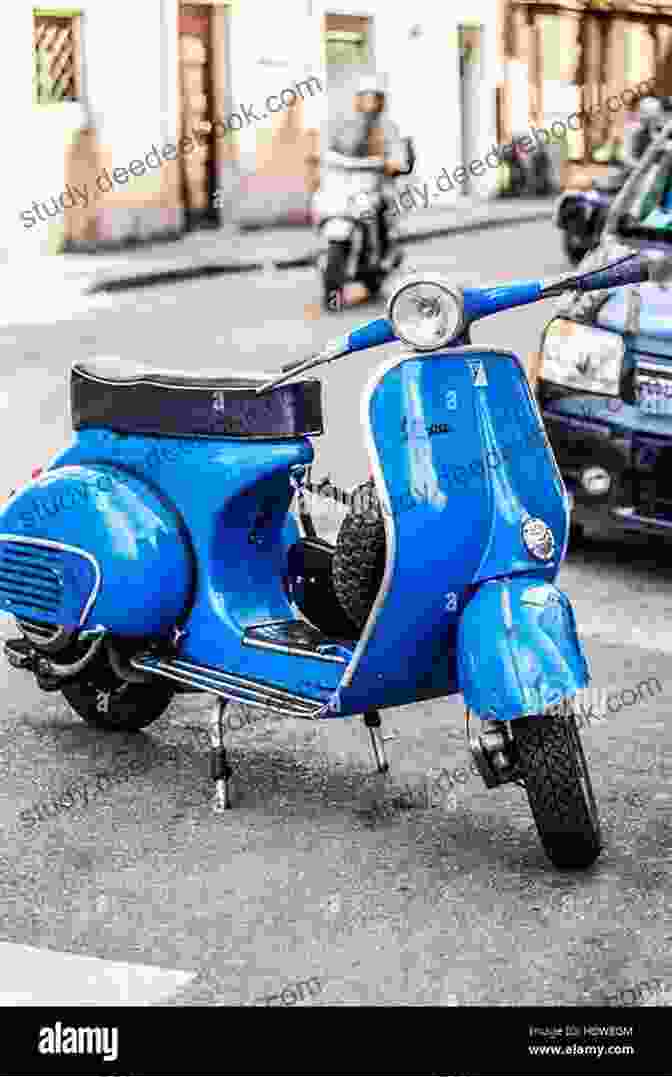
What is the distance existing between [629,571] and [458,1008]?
13.5 feet

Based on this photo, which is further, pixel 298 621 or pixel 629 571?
pixel 629 571

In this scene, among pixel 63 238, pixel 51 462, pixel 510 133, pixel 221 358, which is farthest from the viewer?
pixel 510 133

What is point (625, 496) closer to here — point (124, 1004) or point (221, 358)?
point (124, 1004)

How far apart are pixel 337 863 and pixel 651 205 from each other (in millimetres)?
4645

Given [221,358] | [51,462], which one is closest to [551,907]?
[51,462]

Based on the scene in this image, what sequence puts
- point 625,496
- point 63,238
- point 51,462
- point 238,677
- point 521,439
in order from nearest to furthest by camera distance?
point 521,439 → point 238,677 → point 51,462 → point 625,496 → point 63,238

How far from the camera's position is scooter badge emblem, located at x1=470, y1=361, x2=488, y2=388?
4.88 metres

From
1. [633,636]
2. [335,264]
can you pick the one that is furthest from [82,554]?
[335,264]

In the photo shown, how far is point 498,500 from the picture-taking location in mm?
4812

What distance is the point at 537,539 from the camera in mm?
4840

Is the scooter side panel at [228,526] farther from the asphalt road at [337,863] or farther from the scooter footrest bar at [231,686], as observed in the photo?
the asphalt road at [337,863]

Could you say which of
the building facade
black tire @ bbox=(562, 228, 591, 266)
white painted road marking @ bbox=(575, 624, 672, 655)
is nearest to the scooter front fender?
white painted road marking @ bbox=(575, 624, 672, 655)

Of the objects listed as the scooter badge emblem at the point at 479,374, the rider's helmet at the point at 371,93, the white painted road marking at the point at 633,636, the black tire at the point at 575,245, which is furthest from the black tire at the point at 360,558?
the black tire at the point at 575,245

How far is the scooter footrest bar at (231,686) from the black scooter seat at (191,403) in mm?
587
